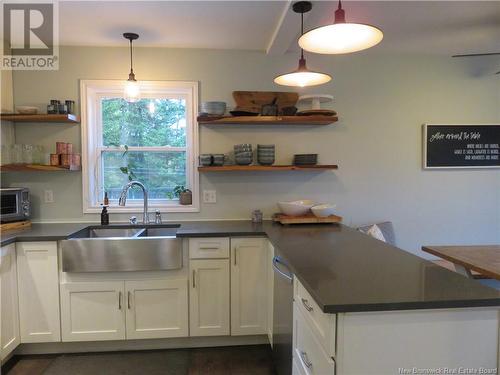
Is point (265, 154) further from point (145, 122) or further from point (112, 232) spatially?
point (112, 232)

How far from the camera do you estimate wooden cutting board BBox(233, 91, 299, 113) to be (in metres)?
2.92

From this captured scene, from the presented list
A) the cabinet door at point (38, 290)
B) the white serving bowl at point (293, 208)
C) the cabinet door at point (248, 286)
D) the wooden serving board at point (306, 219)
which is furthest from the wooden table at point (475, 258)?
the cabinet door at point (38, 290)

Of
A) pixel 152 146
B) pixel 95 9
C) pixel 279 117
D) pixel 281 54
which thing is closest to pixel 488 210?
pixel 279 117

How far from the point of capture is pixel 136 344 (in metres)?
2.51

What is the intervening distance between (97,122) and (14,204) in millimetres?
921

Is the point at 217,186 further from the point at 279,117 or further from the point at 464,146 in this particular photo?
the point at 464,146

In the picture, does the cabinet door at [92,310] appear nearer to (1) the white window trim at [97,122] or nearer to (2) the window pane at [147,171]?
(1) the white window trim at [97,122]

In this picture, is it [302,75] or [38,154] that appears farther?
[38,154]

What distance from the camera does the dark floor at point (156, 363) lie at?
7.39ft

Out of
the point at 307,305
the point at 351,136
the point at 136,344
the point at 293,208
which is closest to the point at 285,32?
the point at 351,136

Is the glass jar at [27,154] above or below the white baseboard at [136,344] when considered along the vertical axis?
above

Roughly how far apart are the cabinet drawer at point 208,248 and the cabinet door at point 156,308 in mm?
209

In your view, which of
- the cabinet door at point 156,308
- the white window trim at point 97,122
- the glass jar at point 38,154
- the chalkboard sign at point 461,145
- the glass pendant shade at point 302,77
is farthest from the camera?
the chalkboard sign at point 461,145

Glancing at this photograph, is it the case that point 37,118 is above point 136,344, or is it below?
above
